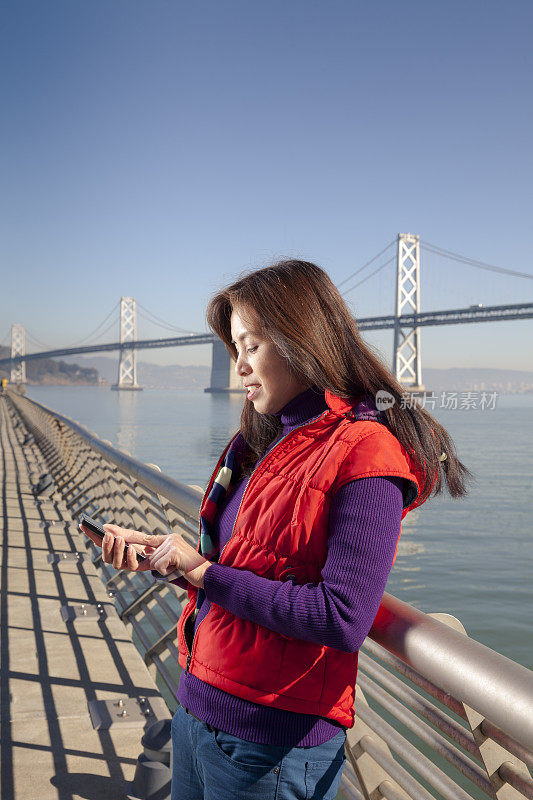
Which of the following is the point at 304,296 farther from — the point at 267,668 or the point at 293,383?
the point at 267,668

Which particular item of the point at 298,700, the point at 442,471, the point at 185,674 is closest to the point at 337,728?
the point at 298,700

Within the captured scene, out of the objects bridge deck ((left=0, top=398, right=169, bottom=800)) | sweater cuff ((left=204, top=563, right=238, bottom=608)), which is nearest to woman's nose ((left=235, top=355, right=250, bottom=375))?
sweater cuff ((left=204, top=563, right=238, bottom=608))

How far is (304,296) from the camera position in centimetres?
79

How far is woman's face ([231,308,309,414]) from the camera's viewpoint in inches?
32.7

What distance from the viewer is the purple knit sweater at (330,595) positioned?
2.19 feet

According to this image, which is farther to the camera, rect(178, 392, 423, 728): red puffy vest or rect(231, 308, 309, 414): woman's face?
rect(231, 308, 309, 414): woman's face

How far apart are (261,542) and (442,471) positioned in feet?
0.74

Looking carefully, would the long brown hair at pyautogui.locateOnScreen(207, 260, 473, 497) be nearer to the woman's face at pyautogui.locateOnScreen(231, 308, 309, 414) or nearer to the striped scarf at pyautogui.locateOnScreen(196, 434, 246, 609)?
the woman's face at pyautogui.locateOnScreen(231, 308, 309, 414)

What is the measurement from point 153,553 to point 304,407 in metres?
0.24

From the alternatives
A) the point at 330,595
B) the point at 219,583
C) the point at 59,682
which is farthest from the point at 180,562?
the point at 59,682

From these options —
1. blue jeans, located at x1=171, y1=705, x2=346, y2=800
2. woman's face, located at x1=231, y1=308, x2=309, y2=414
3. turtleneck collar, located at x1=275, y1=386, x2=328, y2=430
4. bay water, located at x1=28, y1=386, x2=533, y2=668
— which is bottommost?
bay water, located at x1=28, y1=386, x2=533, y2=668

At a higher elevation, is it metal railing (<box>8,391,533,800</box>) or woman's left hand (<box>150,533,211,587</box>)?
woman's left hand (<box>150,533,211,587</box>)

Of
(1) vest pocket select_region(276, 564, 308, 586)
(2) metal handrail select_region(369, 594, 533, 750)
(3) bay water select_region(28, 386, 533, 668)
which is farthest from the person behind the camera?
(3) bay water select_region(28, 386, 533, 668)

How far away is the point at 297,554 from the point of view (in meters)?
0.72
